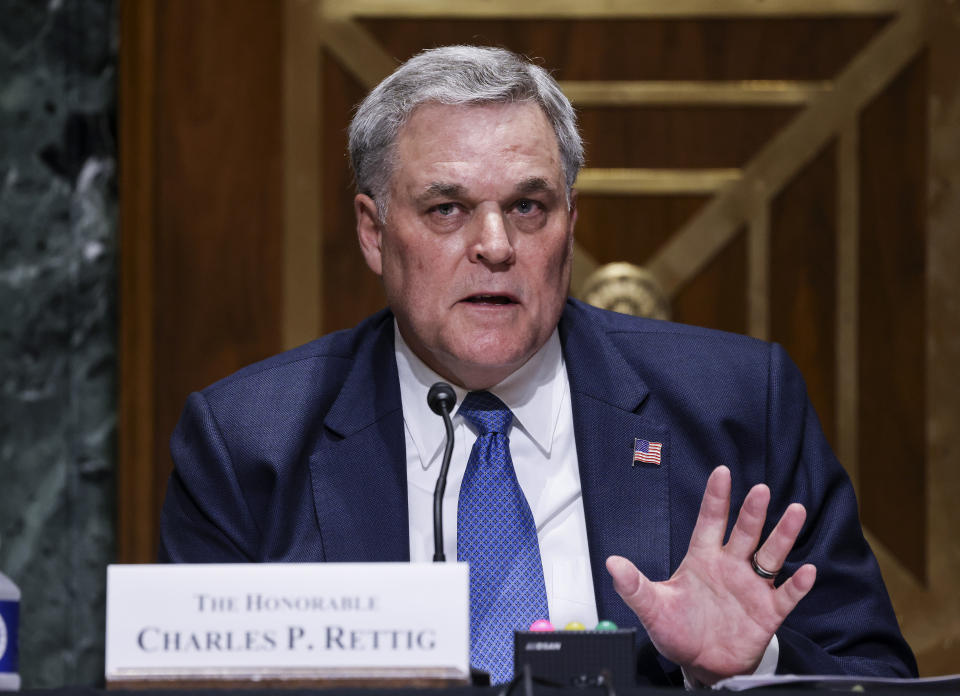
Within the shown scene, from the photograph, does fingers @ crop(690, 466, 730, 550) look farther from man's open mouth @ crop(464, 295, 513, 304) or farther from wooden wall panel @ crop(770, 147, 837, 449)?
wooden wall panel @ crop(770, 147, 837, 449)

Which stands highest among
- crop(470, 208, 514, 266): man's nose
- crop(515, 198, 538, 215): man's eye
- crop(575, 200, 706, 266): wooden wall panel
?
crop(575, 200, 706, 266): wooden wall panel

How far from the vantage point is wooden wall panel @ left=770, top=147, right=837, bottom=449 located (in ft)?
9.30

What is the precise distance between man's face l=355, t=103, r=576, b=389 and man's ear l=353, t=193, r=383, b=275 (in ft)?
0.40

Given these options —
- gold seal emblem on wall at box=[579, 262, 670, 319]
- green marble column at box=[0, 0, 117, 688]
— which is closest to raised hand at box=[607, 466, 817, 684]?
gold seal emblem on wall at box=[579, 262, 670, 319]

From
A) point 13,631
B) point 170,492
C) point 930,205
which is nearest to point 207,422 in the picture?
point 170,492

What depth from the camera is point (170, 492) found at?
1.96 metres

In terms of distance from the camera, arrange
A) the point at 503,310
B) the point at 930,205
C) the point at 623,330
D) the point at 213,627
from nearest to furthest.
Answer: the point at 213,627 < the point at 503,310 < the point at 623,330 < the point at 930,205

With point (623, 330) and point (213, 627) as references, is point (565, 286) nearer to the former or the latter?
point (623, 330)

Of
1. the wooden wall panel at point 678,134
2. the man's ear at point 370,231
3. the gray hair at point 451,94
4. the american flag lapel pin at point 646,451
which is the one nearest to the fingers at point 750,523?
the american flag lapel pin at point 646,451

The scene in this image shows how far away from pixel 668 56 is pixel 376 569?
6.49ft

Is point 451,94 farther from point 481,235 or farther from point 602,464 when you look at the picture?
point 602,464

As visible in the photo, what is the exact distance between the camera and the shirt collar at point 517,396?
193 cm

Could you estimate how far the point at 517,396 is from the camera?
1.98 meters

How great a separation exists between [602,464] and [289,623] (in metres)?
0.80
